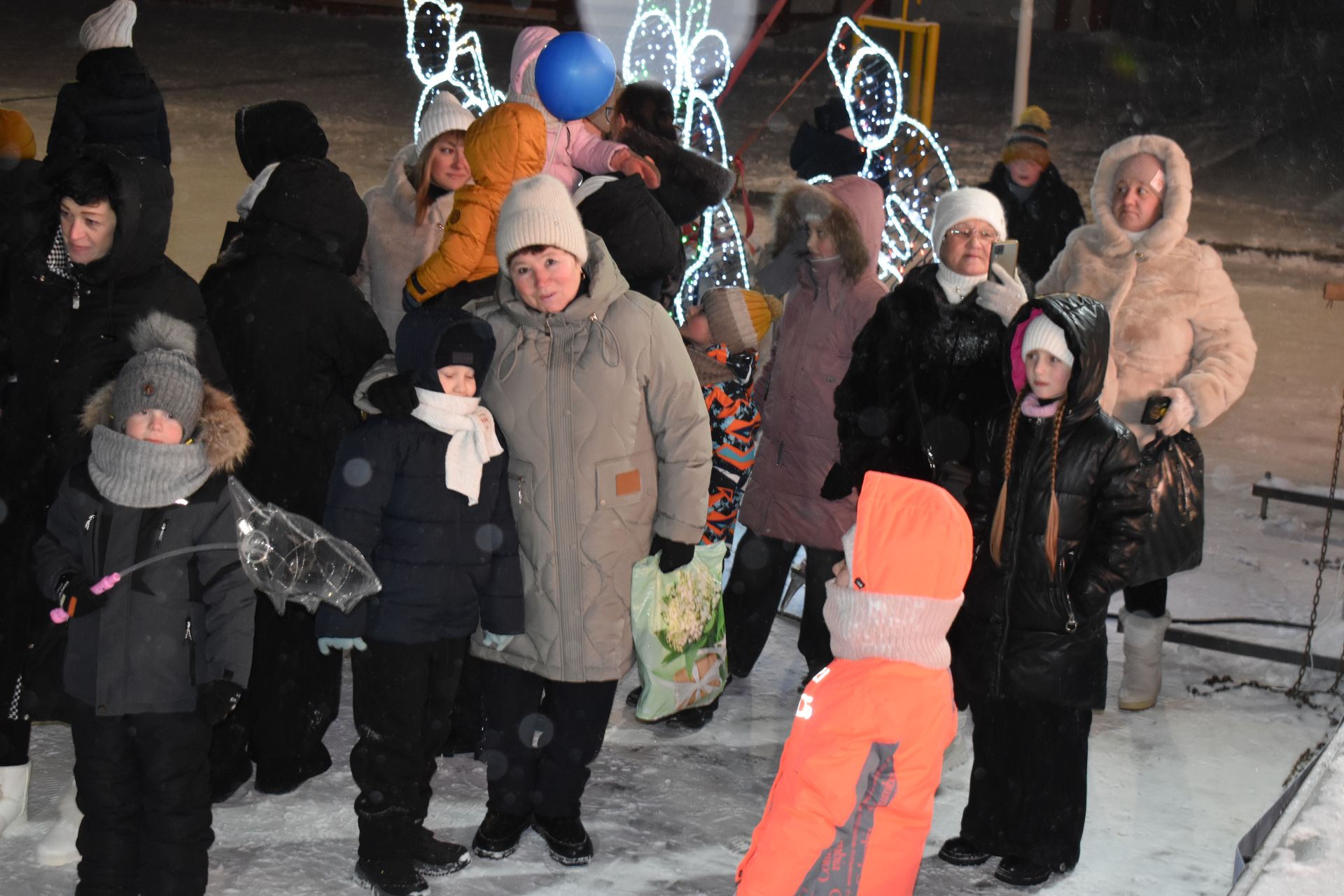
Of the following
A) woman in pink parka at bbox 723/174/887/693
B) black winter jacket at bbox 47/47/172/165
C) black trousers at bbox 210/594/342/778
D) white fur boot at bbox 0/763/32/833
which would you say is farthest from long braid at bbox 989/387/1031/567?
black winter jacket at bbox 47/47/172/165

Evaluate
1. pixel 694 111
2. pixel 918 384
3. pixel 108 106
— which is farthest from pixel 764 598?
pixel 694 111

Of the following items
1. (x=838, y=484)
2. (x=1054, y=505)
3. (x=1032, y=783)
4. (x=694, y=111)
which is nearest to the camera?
(x=1054, y=505)

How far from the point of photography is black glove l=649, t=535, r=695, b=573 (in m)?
4.16

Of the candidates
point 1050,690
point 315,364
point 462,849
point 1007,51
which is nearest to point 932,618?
point 1050,690

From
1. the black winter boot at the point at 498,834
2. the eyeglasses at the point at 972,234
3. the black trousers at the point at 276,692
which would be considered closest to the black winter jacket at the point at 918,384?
the eyeglasses at the point at 972,234

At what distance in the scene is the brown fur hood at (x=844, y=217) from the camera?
197 inches

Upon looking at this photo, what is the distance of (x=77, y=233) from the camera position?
3.86 metres

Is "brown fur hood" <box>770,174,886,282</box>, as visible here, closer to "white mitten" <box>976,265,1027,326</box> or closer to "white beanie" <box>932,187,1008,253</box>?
"white beanie" <box>932,187,1008,253</box>

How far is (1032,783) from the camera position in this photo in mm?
4113

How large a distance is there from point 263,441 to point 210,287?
46 cm

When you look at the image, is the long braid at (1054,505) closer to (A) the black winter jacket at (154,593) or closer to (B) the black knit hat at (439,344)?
(B) the black knit hat at (439,344)

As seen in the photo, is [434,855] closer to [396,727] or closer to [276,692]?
[396,727]

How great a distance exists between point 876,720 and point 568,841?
49.8 inches

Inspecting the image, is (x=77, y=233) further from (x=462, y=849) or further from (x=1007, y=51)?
(x=1007, y=51)
